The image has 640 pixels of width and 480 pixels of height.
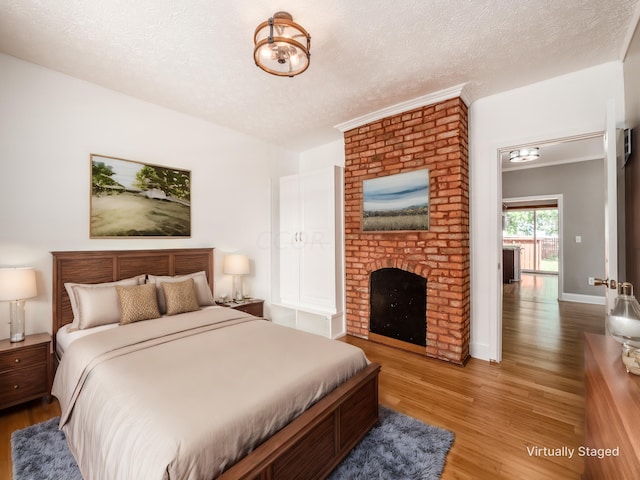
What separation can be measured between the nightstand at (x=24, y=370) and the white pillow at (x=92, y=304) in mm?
235

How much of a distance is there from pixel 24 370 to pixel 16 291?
600mm

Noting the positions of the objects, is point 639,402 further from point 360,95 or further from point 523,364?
point 360,95

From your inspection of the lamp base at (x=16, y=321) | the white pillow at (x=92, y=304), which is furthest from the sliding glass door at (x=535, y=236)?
the lamp base at (x=16, y=321)

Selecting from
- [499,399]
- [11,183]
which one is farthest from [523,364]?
[11,183]

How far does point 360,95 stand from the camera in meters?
3.02

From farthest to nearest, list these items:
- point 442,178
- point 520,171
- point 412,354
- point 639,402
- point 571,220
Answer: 1. point 520,171
2. point 571,220
3. point 412,354
4. point 442,178
5. point 639,402

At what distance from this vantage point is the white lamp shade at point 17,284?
2.16m

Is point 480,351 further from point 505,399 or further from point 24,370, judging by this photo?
point 24,370

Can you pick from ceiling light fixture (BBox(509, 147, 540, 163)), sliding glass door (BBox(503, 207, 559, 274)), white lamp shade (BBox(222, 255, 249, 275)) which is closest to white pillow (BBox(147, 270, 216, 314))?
white lamp shade (BBox(222, 255, 249, 275))

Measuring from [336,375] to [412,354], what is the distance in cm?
179

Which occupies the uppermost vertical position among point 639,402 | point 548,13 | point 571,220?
point 548,13

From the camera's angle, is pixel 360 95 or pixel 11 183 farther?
pixel 360 95

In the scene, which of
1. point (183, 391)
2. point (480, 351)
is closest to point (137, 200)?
point (183, 391)

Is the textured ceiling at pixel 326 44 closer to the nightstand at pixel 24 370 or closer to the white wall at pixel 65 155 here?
the white wall at pixel 65 155
